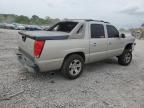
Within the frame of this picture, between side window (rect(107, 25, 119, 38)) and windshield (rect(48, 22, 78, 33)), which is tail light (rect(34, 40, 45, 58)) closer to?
windshield (rect(48, 22, 78, 33))

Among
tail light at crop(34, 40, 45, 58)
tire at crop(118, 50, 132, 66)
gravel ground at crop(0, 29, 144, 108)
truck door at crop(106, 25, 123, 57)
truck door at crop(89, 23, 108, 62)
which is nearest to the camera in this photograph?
gravel ground at crop(0, 29, 144, 108)

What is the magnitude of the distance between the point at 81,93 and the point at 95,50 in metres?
1.71

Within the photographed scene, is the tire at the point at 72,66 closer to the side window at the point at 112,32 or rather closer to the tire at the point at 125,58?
the side window at the point at 112,32

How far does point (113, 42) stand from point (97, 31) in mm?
975

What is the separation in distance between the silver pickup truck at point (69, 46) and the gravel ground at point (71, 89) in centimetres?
48

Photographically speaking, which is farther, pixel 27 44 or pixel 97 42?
pixel 97 42

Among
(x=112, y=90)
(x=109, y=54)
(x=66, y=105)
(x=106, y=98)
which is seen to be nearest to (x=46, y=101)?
(x=66, y=105)

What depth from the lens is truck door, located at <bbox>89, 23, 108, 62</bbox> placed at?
16.3 feet

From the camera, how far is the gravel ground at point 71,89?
3.39 meters

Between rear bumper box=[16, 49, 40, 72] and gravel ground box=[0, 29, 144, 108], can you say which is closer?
gravel ground box=[0, 29, 144, 108]

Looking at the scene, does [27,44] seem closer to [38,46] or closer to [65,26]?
[38,46]

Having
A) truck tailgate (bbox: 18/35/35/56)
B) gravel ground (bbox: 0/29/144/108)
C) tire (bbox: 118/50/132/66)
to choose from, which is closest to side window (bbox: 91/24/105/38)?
gravel ground (bbox: 0/29/144/108)

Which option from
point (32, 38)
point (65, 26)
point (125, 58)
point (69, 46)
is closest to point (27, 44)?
point (32, 38)

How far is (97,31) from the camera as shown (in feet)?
17.0
